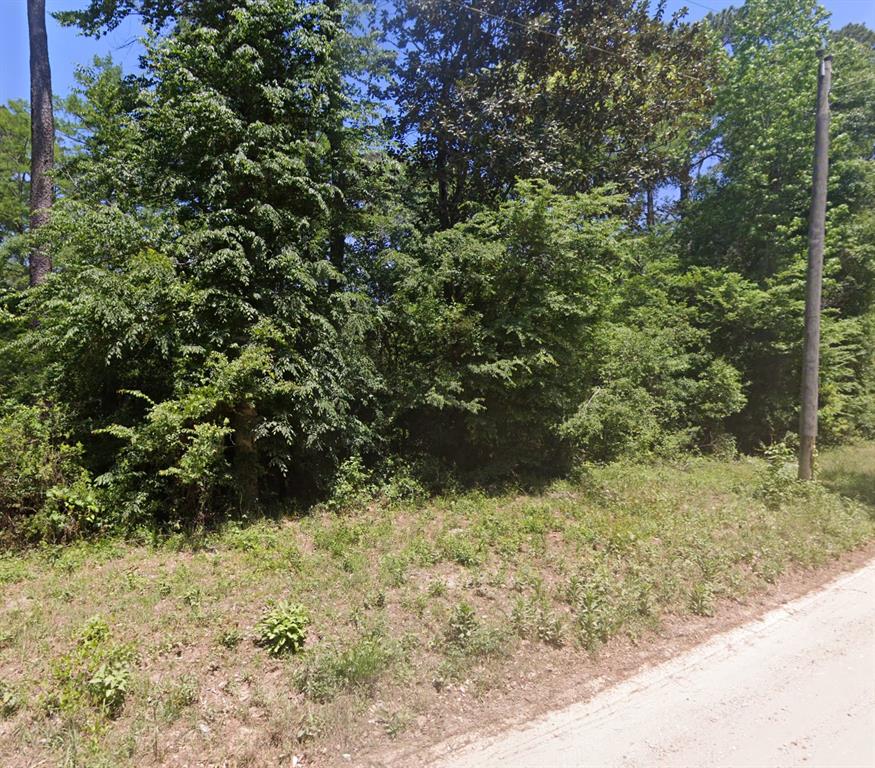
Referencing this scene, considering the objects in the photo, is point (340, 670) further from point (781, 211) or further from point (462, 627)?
point (781, 211)

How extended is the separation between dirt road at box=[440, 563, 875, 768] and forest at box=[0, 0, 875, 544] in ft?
14.5

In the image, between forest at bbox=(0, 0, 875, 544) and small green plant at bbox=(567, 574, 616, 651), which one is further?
forest at bbox=(0, 0, 875, 544)

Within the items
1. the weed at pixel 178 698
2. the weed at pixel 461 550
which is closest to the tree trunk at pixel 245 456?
the weed at pixel 461 550

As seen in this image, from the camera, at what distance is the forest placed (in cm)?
627

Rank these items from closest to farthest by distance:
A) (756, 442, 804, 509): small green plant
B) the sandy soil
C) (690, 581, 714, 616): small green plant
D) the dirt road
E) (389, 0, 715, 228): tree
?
1. the dirt road
2. the sandy soil
3. (690, 581, 714, 616): small green plant
4. (756, 442, 804, 509): small green plant
5. (389, 0, 715, 228): tree

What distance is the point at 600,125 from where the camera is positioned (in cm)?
1055

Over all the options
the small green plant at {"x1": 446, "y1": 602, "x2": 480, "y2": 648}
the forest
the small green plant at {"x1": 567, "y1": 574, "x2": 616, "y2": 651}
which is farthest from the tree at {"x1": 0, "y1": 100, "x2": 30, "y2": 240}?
the small green plant at {"x1": 567, "y1": 574, "x2": 616, "y2": 651}

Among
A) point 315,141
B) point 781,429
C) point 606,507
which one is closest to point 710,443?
point 781,429

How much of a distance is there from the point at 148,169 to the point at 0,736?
6666 millimetres

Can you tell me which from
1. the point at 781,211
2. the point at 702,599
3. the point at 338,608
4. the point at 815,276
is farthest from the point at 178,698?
the point at 781,211

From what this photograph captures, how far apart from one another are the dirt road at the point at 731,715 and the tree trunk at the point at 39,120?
973 cm

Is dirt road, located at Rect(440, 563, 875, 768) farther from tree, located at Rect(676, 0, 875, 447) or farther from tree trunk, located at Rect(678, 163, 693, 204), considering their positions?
tree trunk, located at Rect(678, 163, 693, 204)

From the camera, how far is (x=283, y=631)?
152 inches

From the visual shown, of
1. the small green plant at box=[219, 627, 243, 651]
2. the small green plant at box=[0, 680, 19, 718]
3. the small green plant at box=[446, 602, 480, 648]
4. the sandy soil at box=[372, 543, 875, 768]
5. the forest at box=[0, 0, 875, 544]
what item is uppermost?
the forest at box=[0, 0, 875, 544]
